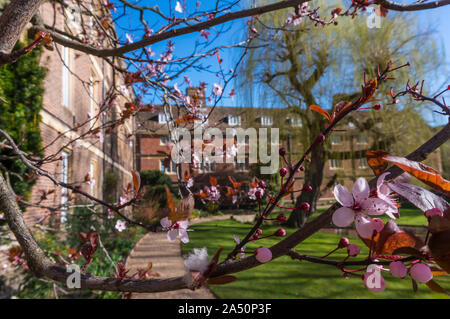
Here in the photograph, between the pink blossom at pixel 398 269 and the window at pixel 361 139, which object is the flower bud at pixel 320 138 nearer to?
the pink blossom at pixel 398 269

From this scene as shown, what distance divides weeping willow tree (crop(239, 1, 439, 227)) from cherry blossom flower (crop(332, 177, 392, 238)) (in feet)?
17.8

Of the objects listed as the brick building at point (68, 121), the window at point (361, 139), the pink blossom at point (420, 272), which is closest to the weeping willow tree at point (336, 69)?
the window at point (361, 139)

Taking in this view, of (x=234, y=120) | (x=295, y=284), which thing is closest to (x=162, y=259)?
(x=295, y=284)

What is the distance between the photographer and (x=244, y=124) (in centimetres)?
732

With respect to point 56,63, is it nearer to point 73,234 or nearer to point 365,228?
point 73,234

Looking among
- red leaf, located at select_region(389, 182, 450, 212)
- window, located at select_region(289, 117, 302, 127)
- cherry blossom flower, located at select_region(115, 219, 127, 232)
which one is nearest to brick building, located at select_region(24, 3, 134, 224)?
cherry blossom flower, located at select_region(115, 219, 127, 232)

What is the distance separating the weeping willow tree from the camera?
6152 mm

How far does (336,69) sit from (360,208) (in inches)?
258

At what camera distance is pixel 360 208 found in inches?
17.6

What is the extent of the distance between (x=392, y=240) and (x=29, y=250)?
0.93m

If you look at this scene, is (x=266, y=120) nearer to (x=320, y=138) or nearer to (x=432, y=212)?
(x=320, y=138)

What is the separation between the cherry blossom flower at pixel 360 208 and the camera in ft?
1.42
